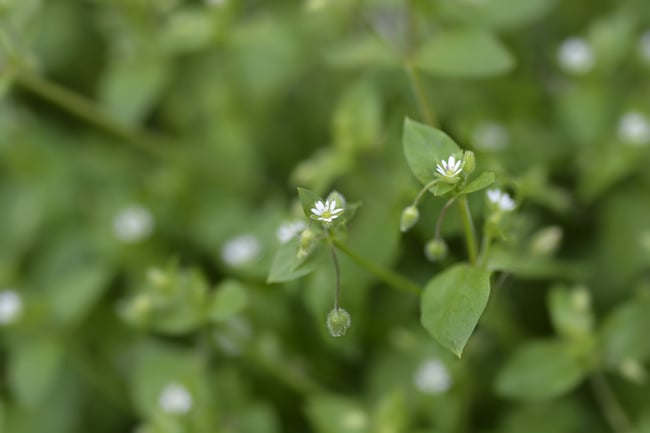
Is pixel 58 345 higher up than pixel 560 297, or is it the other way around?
pixel 560 297

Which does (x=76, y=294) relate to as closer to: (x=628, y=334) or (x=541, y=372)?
(x=541, y=372)

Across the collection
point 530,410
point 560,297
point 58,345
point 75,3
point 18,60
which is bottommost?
point 530,410

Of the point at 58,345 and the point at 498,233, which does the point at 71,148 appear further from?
the point at 498,233

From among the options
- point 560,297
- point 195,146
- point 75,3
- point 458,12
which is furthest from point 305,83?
point 560,297

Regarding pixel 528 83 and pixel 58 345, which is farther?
pixel 528 83

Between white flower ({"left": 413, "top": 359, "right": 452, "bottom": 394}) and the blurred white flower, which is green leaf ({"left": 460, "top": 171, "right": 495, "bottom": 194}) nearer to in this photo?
white flower ({"left": 413, "top": 359, "right": 452, "bottom": 394})

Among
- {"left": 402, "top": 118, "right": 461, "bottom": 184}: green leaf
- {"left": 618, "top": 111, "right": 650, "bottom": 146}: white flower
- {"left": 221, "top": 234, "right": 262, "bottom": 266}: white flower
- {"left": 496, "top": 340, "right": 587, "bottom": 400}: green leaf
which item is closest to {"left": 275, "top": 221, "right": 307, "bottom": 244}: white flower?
{"left": 402, "top": 118, "right": 461, "bottom": 184}: green leaf

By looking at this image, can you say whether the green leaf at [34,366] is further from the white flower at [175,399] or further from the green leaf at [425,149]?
the green leaf at [425,149]

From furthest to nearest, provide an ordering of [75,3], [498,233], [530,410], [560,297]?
1. [75,3]
2. [530,410]
3. [560,297]
4. [498,233]
